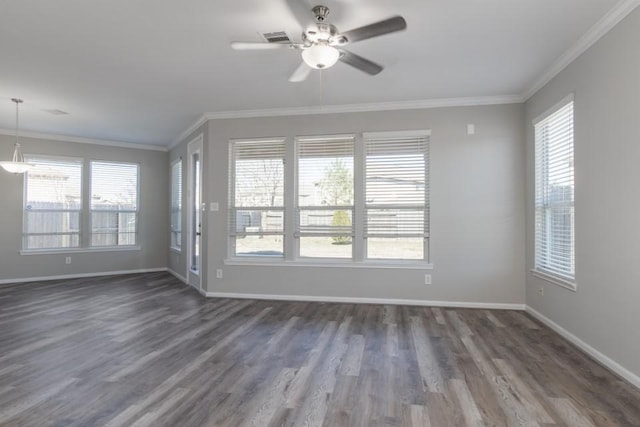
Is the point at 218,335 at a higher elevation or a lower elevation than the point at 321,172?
lower

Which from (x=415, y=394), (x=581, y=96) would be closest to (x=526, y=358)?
(x=415, y=394)

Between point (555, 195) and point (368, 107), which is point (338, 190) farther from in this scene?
point (555, 195)

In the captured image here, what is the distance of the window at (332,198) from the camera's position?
4734mm

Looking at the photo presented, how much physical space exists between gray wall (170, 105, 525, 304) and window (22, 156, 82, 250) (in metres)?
4.78

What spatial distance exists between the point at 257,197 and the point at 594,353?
410 cm

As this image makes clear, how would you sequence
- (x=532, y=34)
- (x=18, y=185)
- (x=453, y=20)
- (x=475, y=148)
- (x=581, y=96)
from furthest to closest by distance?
(x=18, y=185) < (x=475, y=148) < (x=581, y=96) < (x=532, y=34) < (x=453, y=20)

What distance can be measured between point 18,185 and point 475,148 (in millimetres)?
7381

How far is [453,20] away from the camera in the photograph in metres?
2.73

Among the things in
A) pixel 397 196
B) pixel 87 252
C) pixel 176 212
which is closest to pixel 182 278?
pixel 176 212

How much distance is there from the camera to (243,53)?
10.8 ft

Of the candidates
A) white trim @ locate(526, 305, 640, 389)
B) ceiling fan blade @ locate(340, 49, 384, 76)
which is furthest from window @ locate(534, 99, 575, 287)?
ceiling fan blade @ locate(340, 49, 384, 76)

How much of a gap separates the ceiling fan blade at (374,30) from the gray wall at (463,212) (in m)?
2.44

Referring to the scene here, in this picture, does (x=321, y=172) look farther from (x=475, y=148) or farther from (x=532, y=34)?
(x=532, y=34)

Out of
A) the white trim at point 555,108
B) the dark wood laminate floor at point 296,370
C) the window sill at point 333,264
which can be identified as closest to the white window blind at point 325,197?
the window sill at point 333,264
